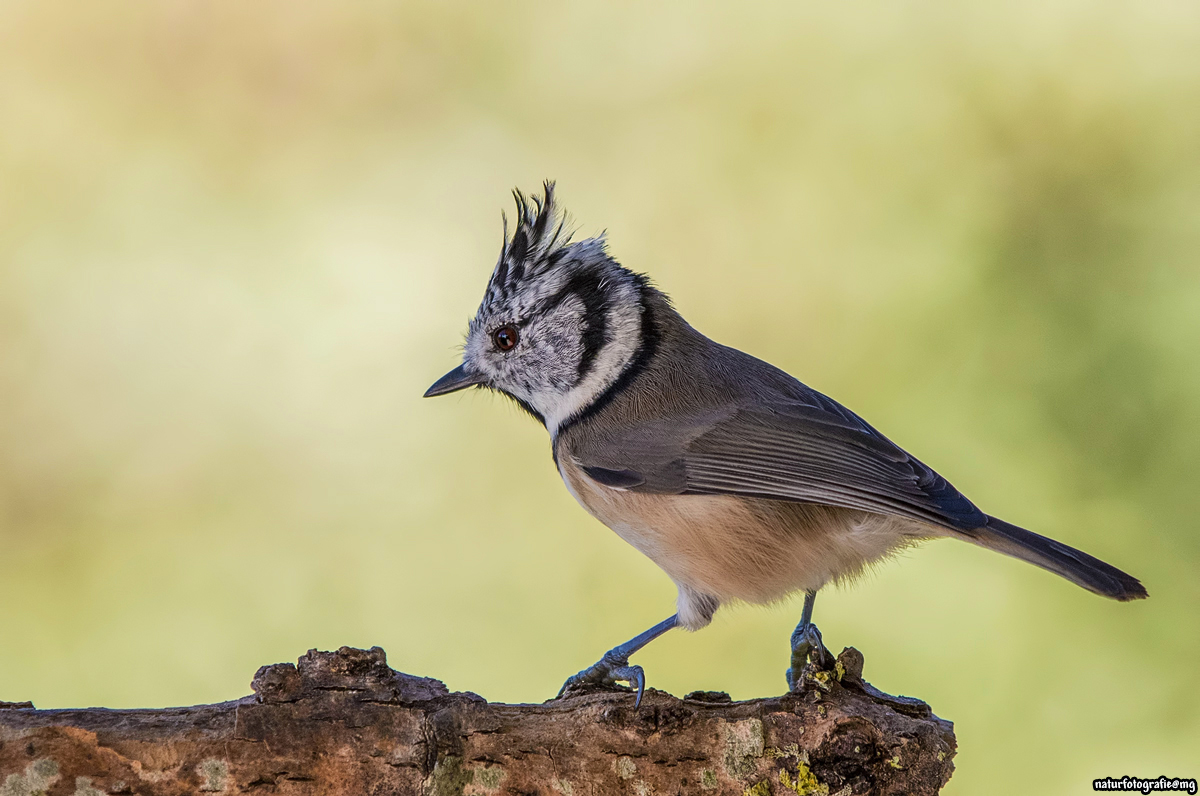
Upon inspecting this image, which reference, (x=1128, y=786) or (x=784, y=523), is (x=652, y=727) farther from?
(x=1128, y=786)

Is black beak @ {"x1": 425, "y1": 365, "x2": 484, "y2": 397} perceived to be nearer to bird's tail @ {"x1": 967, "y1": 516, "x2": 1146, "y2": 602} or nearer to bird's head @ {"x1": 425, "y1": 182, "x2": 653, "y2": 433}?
bird's head @ {"x1": 425, "y1": 182, "x2": 653, "y2": 433}

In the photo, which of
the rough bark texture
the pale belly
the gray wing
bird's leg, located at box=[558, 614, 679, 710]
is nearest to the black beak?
the gray wing

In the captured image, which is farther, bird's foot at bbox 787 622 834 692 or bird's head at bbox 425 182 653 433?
bird's head at bbox 425 182 653 433

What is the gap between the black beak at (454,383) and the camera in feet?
8.64

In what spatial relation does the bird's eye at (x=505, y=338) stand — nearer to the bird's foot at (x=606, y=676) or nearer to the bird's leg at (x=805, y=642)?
the bird's foot at (x=606, y=676)

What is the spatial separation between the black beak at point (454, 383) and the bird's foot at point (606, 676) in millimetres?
870

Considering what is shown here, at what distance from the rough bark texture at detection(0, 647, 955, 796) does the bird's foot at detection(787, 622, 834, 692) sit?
0.16 feet

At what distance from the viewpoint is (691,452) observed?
2.28m

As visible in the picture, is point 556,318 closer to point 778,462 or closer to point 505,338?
point 505,338

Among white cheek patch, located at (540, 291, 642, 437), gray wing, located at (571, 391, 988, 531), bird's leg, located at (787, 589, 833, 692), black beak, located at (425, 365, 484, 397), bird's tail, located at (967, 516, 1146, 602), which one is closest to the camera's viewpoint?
bird's tail, located at (967, 516, 1146, 602)

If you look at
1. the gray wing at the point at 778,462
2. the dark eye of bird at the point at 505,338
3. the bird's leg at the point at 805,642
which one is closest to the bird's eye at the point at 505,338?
the dark eye of bird at the point at 505,338

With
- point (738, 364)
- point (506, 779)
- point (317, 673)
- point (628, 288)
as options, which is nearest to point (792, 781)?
point (506, 779)

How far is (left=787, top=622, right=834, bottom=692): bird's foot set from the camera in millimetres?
1846

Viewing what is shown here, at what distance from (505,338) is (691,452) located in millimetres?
631
